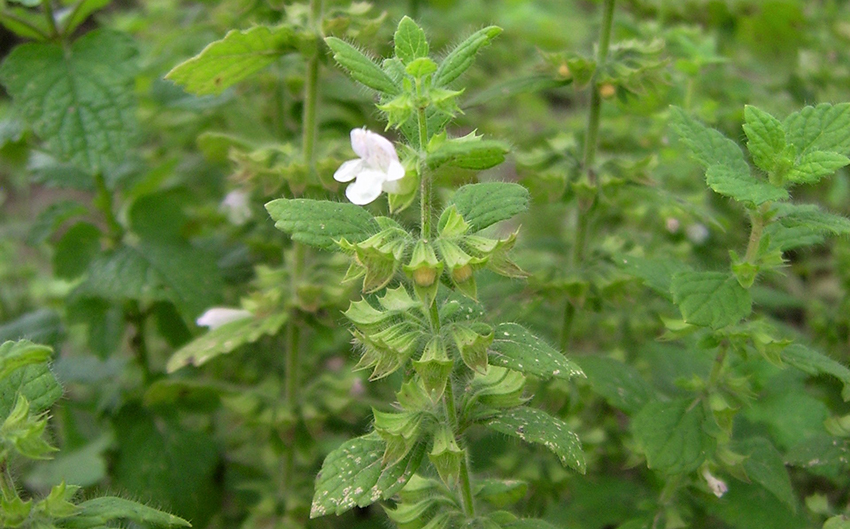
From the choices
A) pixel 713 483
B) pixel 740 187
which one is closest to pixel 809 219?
pixel 740 187

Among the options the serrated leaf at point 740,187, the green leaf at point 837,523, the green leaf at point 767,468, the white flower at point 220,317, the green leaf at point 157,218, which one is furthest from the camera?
the green leaf at point 157,218

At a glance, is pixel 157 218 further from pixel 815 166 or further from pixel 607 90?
pixel 815 166

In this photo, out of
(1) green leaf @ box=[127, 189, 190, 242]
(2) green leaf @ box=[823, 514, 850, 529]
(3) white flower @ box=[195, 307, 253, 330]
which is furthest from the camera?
(1) green leaf @ box=[127, 189, 190, 242]

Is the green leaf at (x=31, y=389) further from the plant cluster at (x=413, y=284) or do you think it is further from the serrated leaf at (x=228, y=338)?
the serrated leaf at (x=228, y=338)

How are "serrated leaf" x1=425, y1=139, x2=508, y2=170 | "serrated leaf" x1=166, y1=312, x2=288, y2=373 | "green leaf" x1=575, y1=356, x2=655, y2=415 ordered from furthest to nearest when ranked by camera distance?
"serrated leaf" x1=166, y1=312, x2=288, y2=373, "green leaf" x1=575, y1=356, x2=655, y2=415, "serrated leaf" x1=425, y1=139, x2=508, y2=170

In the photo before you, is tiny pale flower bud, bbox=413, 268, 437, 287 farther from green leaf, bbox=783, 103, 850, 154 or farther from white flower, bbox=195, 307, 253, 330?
white flower, bbox=195, 307, 253, 330

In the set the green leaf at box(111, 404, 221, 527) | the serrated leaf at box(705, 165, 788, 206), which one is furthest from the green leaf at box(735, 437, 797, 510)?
the green leaf at box(111, 404, 221, 527)

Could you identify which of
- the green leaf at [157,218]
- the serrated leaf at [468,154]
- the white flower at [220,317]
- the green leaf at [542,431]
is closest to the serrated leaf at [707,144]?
the serrated leaf at [468,154]
